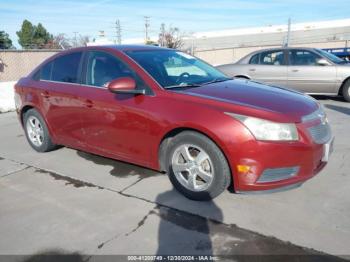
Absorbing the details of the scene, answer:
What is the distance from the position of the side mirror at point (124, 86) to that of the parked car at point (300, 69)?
5.89 m

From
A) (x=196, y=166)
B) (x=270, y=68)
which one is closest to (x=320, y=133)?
(x=196, y=166)

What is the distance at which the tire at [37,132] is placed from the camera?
5377 millimetres

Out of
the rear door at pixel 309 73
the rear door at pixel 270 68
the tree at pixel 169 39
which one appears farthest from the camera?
the tree at pixel 169 39

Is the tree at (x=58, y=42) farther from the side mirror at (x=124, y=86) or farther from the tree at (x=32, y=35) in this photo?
the side mirror at (x=124, y=86)

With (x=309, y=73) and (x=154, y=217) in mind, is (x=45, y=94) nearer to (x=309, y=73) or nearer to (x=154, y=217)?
(x=154, y=217)

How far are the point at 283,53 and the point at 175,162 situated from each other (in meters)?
6.64

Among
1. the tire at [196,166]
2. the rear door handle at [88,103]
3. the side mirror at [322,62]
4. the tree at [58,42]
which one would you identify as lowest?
the tire at [196,166]

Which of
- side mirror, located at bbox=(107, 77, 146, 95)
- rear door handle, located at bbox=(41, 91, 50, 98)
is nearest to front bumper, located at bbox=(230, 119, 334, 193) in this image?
side mirror, located at bbox=(107, 77, 146, 95)

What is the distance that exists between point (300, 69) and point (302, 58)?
31cm

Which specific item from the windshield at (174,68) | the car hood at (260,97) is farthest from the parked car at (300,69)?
the car hood at (260,97)

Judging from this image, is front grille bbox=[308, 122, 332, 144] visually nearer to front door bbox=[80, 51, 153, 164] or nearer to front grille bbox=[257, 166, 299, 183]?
front grille bbox=[257, 166, 299, 183]

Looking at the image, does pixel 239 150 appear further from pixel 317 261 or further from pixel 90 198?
pixel 90 198

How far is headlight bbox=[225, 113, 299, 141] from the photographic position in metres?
3.19

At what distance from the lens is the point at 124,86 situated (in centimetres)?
378
